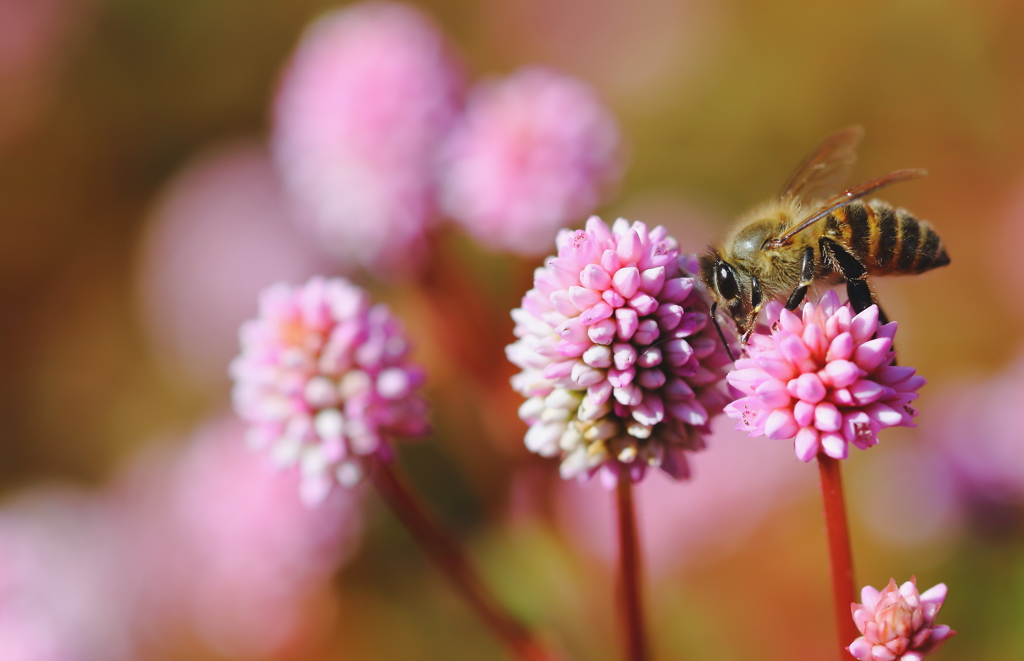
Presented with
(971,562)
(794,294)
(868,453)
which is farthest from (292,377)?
(868,453)

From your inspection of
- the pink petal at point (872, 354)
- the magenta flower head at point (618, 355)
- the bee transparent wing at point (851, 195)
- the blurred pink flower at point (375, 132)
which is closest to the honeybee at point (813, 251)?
the bee transparent wing at point (851, 195)

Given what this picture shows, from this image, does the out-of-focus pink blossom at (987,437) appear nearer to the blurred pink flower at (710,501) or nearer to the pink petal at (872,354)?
the blurred pink flower at (710,501)

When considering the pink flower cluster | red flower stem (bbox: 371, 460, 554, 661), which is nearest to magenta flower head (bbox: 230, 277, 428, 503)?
red flower stem (bbox: 371, 460, 554, 661)

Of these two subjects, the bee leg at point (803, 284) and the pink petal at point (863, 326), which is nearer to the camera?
the pink petal at point (863, 326)

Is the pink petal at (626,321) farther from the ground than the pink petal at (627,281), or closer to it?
closer to it

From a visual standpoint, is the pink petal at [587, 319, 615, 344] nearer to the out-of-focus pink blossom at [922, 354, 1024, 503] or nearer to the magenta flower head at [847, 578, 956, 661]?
the magenta flower head at [847, 578, 956, 661]

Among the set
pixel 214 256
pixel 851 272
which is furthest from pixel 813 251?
pixel 214 256
